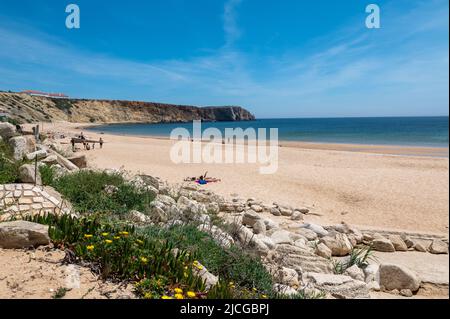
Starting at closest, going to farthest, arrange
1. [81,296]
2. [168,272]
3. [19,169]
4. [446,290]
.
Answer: [81,296]
[168,272]
[446,290]
[19,169]

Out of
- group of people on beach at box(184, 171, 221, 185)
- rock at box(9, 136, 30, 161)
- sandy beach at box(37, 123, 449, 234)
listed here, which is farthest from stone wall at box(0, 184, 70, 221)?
group of people on beach at box(184, 171, 221, 185)

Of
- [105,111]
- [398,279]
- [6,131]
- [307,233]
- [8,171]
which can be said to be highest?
[105,111]

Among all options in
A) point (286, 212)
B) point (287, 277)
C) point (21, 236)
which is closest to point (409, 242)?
point (286, 212)

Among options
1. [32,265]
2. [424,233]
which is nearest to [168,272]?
[32,265]

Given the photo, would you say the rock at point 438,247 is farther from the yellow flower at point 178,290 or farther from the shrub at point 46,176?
the shrub at point 46,176

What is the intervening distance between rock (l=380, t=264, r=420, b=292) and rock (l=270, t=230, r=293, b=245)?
1.66m

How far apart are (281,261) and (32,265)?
129 inches

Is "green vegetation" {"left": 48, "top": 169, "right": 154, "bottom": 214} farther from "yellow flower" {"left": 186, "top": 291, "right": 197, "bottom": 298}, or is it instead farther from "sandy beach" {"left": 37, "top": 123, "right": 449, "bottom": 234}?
"sandy beach" {"left": 37, "top": 123, "right": 449, "bottom": 234}

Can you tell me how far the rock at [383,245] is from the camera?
593 centimetres

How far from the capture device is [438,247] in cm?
597

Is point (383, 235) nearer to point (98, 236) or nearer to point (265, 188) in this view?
point (265, 188)

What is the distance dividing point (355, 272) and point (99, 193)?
4877 millimetres

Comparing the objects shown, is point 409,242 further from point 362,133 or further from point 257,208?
point 362,133

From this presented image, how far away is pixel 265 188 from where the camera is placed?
10.8 meters
